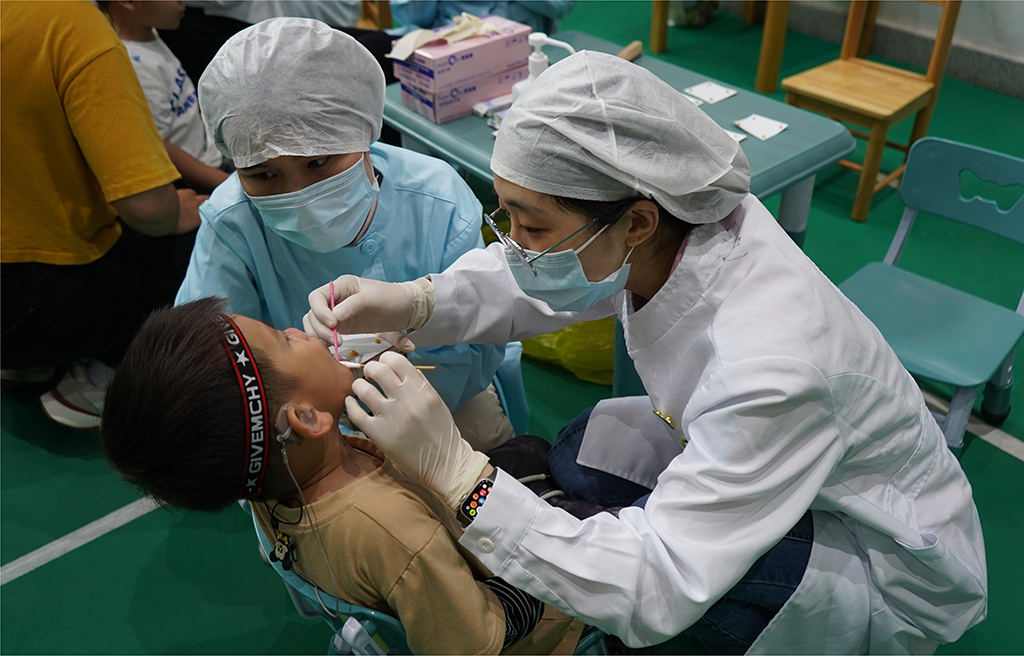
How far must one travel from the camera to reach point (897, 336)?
2.32 metres

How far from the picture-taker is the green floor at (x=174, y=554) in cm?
217

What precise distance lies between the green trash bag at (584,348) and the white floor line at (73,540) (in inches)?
58.8

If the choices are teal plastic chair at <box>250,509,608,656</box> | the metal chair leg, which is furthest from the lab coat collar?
the metal chair leg

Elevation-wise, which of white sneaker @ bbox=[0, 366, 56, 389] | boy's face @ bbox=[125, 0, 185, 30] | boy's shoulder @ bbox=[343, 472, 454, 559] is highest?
boy's face @ bbox=[125, 0, 185, 30]

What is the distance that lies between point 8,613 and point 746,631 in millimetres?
2113

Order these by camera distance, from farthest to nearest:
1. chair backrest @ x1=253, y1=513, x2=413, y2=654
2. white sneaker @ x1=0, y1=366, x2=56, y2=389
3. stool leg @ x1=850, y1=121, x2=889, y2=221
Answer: stool leg @ x1=850, y1=121, x2=889, y2=221 < white sneaker @ x1=0, y1=366, x2=56, y2=389 < chair backrest @ x1=253, y1=513, x2=413, y2=654

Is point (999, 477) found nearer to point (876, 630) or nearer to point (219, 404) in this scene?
point (876, 630)

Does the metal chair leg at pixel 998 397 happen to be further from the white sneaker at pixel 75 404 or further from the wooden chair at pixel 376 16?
the wooden chair at pixel 376 16

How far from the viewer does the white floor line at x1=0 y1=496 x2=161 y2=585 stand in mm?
2391

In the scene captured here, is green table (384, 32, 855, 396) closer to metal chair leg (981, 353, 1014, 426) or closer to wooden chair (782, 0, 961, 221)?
metal chair leg (981, 353, 1014, 426)

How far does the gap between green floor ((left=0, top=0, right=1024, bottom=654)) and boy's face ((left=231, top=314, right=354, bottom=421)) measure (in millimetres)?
1088

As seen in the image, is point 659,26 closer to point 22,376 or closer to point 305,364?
point 22,376

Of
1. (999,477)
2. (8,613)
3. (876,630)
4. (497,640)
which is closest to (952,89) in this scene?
(999,477)

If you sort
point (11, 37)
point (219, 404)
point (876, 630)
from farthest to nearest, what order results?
point (11, 37) → point (876, 630) → point (219, 404)
